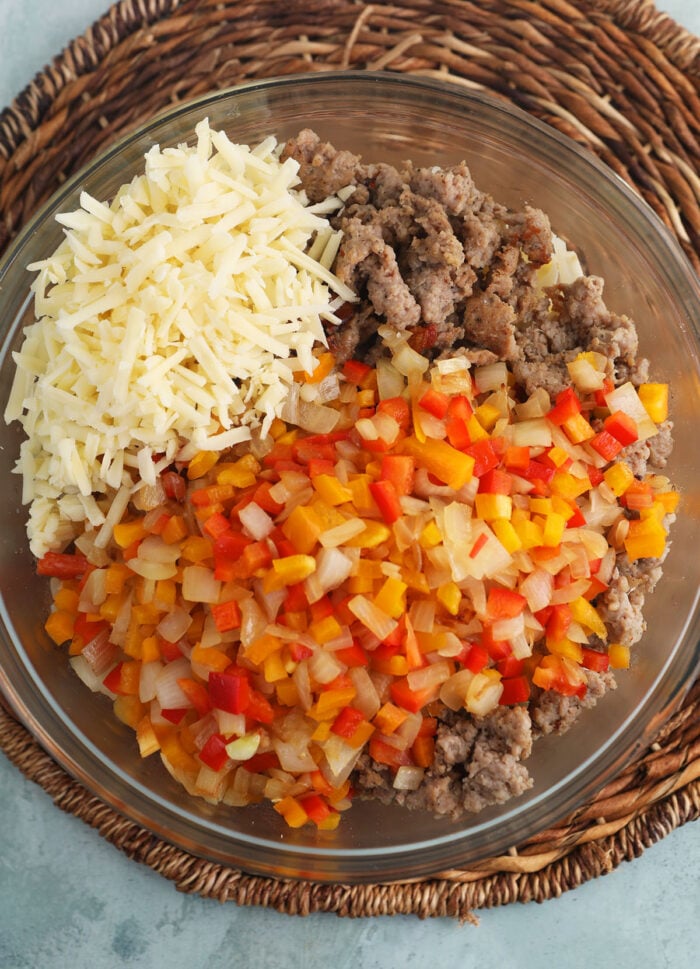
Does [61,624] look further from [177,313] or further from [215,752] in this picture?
[177,313]

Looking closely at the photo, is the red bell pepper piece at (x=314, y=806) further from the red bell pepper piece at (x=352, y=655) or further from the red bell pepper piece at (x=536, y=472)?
the red bell pepper piece at (x=536, y=472)

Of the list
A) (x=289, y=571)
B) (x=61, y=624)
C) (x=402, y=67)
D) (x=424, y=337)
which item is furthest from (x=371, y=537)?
(x=402, y=67)

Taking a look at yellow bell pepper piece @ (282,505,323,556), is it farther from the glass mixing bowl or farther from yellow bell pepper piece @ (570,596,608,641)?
the glass mixing bowl

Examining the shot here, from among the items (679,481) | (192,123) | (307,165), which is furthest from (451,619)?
(192,123)

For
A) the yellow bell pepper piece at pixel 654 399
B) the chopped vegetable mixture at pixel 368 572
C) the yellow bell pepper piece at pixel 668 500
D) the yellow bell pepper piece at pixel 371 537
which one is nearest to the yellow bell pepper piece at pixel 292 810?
the chopped vegetable mixture at pixel 368 572

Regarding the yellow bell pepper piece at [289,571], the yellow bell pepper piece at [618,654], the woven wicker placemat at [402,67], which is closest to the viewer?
the yellow bell pepper piece at [289,571]

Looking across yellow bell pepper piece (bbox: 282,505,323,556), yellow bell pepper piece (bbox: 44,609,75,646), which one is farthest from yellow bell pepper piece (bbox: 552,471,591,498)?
yellow bell pepper piece (bbox: 44,609,75,646)
